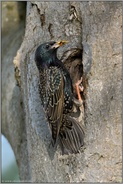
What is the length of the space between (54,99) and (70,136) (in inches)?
13.2

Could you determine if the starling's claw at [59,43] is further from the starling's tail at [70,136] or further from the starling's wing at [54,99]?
the starling's tail at [70,136]

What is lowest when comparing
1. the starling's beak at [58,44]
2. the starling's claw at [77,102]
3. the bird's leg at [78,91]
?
the starling's claw at [77,102]

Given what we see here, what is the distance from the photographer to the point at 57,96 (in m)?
4.65

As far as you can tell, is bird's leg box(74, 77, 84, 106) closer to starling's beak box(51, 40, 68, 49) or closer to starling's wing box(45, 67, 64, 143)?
starling's wing box(45, 67, 64, 143)

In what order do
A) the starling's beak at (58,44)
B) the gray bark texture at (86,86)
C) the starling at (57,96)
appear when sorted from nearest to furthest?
the gray bark texture at (86,86) < the starling at (57,96) < the starling's beak at (58,44)

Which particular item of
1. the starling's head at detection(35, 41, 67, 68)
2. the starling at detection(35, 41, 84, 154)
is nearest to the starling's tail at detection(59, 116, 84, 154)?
the starling at detection(35, 41, 84, 154)

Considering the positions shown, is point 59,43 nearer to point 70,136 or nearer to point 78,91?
point 78,91

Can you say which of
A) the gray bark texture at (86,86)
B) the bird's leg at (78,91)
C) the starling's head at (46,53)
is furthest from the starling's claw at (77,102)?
the starling's head at (46,53)

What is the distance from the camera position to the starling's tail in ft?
14.2

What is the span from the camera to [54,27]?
4727mm

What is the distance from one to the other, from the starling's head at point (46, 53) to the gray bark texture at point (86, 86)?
0.08 meters

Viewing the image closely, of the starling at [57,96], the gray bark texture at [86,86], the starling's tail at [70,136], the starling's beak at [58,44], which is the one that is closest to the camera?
the gray bark texture at [86,86]

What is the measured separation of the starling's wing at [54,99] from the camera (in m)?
4.48

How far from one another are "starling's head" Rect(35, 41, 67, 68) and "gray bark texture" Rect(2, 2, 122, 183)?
0.26 ft
